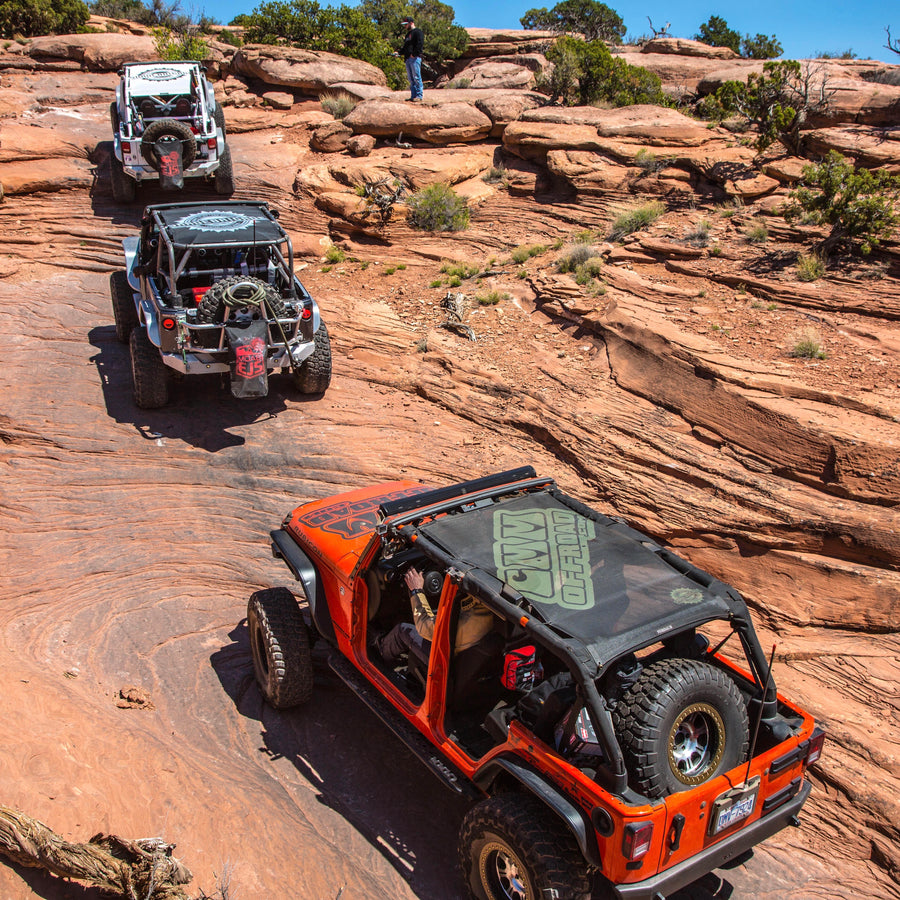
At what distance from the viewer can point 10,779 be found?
3865 mm

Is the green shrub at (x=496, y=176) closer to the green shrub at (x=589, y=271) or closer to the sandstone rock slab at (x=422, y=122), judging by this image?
the sandstone rock slab at (x=422, y=122)

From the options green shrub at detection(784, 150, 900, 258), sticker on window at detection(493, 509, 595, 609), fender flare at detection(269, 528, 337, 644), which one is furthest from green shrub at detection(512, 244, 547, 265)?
sticker on window at detection(493, 509, 595, 609)

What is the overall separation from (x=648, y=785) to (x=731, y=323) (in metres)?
6.85

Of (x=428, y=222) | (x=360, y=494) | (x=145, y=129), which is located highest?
(x=145, y=129)

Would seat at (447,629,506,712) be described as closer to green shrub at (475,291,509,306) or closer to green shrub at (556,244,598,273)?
green shrub at (475,291,509,306)

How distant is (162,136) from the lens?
12.5m

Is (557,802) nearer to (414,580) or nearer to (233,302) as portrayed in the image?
(414,580)

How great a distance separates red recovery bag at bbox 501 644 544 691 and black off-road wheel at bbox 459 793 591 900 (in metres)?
0.46

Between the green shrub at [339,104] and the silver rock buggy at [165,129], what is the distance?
13.1 feet

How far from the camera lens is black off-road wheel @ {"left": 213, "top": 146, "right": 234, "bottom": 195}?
1368 cm

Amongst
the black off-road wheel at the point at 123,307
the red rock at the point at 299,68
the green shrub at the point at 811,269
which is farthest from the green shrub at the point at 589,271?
the red rock at the point at 299,68

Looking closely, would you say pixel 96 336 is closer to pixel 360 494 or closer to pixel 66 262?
pixel 66 262

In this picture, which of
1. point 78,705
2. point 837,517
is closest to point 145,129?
point 78,705

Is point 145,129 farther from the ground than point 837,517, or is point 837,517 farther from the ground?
point 145,129
